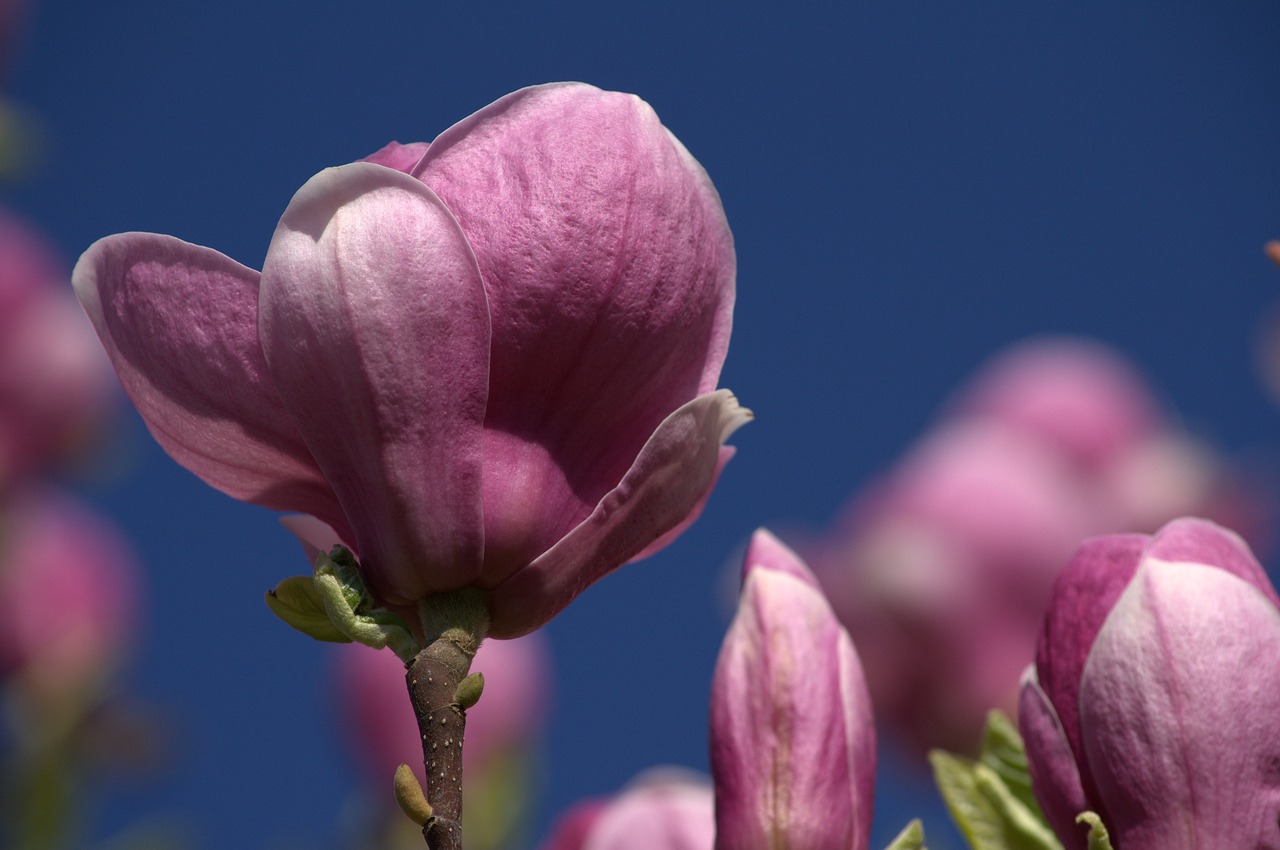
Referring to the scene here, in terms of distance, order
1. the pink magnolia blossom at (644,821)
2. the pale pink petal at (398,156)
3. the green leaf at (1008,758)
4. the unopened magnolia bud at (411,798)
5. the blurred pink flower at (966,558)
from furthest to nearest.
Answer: the blurred pink flower at (966,558) < the pink magnolia blossom at (644,821) < the green leaf at (1008,758) < the pale pink petal at (398,156) < the unopened magnolia bud at (411,798)

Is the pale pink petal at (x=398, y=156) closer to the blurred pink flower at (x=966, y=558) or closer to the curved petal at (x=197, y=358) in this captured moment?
the curved petal at (x=197, y=358)

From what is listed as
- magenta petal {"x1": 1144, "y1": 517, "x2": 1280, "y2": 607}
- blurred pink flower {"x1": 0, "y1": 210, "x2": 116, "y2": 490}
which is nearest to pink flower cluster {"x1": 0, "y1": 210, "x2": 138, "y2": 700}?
blurred pink flower {"x1": 0, "y1": 210, "x2": 116, "y2": 490}

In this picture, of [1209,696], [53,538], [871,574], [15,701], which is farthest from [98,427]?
[1209,696]

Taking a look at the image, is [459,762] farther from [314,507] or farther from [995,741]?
[995,741]

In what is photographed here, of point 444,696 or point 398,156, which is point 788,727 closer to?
point 444,696

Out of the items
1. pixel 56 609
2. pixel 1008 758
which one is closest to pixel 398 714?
pixel 56 609

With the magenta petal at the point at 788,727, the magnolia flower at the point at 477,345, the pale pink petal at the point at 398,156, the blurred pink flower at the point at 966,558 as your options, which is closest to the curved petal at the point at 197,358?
the magnolia flower at the point at 477,345
